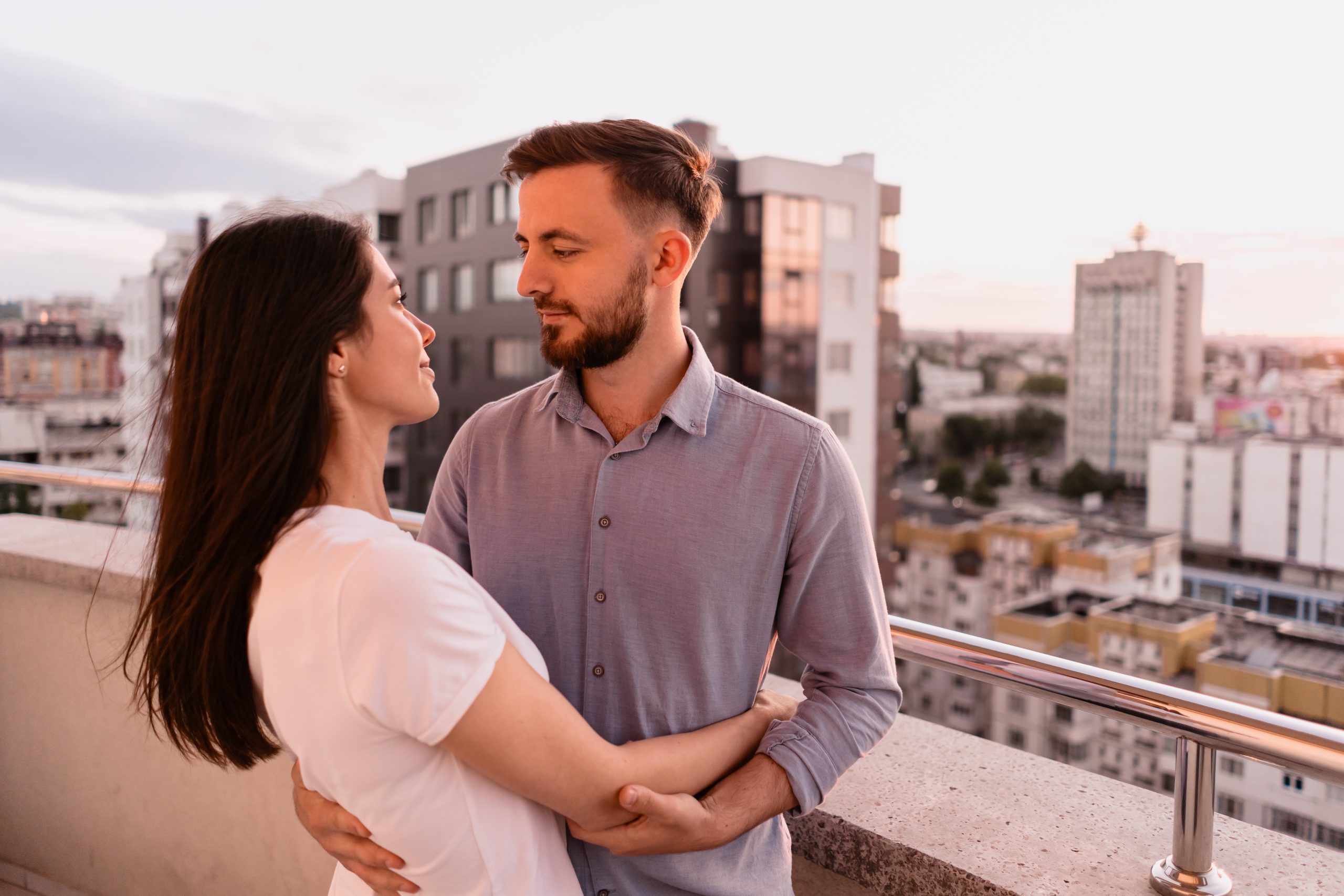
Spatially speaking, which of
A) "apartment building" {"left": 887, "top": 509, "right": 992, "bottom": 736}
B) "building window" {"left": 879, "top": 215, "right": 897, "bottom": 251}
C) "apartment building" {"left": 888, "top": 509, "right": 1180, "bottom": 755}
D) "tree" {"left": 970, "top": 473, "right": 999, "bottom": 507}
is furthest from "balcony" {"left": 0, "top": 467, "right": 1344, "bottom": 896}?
"tree" {"left": 970, "top": 473, "right": 999, "bottom": 507}

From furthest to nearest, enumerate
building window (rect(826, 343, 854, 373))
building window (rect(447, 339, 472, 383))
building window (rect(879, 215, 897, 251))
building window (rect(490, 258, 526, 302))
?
building window (rect(879, 215, 897, 251)), building window (rect(826, 343, 854, 373)), building window (rect(447, 339, 472, 383)), building window (rect(490, 258, 526, 302))

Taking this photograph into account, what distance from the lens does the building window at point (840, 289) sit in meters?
29.2

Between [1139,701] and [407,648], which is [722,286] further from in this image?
[407,648]

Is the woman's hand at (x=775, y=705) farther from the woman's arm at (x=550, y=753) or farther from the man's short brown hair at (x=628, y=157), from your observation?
the man's short brown hair at (x=628, y=157)

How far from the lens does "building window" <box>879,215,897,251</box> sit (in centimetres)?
3075

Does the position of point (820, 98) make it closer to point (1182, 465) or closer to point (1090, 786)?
point (1182, 465)

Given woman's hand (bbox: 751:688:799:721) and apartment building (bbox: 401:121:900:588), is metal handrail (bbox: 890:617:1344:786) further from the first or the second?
apartment building (bbox: 401:121:900:588)

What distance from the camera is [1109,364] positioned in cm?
3841

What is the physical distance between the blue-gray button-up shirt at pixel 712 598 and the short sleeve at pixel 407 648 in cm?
35

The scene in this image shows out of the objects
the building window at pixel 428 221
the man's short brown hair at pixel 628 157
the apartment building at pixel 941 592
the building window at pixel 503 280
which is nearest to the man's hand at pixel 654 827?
the man's short brown hair at pixel 628 157

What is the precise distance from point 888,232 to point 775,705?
3194 centimetres

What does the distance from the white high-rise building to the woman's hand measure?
3966 cm

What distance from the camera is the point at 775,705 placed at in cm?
109

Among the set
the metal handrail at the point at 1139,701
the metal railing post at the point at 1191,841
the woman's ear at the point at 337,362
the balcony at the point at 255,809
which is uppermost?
the woman's ear at the point at 337,362
